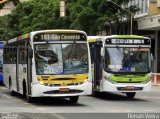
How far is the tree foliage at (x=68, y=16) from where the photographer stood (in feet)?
170

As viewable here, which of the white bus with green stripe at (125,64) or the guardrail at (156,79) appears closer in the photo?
the white bus with green stripe at (125,64)

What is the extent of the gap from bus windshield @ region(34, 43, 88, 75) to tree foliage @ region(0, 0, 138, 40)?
25827 millimetres

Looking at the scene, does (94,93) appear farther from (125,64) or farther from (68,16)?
(68,16)

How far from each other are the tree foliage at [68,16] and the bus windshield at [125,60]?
23.4 m

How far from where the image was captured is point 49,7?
64.4m

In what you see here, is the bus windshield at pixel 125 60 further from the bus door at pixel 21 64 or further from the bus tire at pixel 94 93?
the bus door at pixel 21 64

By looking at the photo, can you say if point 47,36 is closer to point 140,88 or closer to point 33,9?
point 140,88

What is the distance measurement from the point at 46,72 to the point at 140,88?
529cm

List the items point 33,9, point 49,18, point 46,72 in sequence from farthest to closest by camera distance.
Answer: point 33,9, point 49,18, point 46,72

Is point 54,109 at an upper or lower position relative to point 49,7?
lower

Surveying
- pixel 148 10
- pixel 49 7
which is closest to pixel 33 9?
pixel 49 7

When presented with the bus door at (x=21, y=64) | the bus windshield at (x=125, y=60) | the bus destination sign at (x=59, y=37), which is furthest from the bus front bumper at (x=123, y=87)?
the bus door at (x=21, y=64)

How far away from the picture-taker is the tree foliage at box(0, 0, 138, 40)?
5172 cm

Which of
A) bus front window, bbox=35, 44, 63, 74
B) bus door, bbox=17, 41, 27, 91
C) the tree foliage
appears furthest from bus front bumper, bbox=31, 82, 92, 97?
the tree foliage
